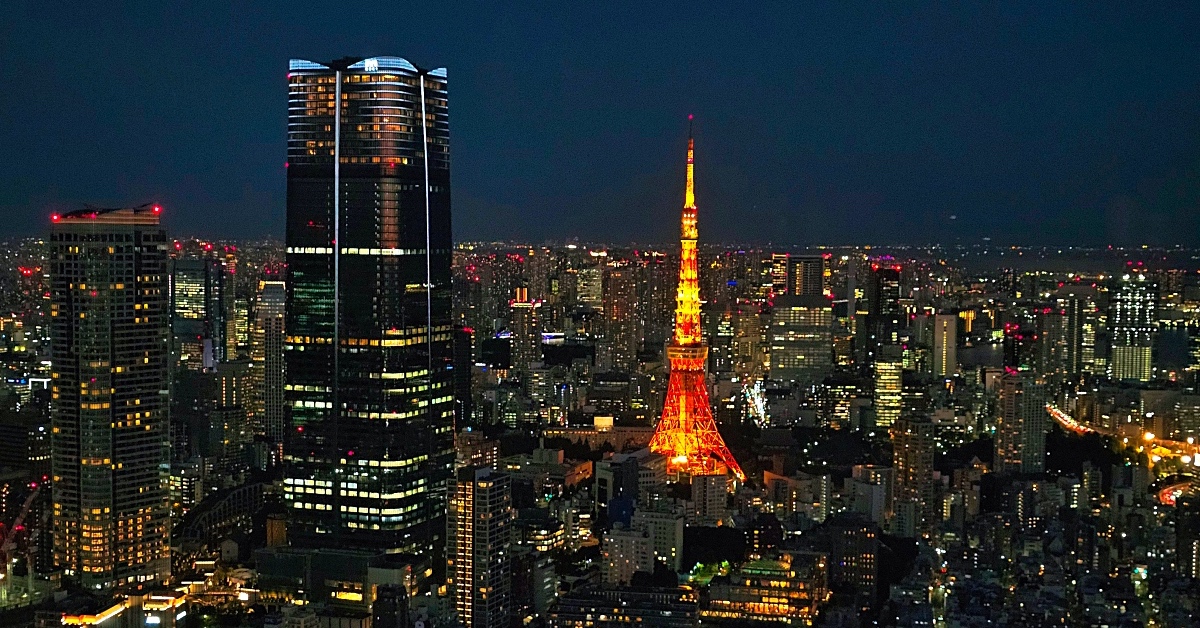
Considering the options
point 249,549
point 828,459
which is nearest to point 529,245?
point 828,459

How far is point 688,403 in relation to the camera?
16.3 meters

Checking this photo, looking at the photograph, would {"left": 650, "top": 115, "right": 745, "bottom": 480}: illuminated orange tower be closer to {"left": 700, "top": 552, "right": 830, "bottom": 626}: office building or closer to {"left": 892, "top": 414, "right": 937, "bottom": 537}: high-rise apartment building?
{"left": 892, "top": 414, "right": 937, "bottom": 537}: high-rise apartment building

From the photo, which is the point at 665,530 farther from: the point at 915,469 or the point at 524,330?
the point at 524,330

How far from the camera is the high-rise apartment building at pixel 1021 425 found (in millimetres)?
15625

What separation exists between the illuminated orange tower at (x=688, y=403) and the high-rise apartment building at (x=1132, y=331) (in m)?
4.09

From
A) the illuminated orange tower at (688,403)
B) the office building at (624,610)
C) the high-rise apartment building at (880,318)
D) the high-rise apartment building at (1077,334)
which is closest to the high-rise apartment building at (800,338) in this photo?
the high-rise apartment building at (880,318)

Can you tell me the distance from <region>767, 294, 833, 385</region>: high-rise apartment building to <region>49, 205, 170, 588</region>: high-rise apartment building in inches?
399

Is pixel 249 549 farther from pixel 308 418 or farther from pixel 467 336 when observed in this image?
pixel 467 336

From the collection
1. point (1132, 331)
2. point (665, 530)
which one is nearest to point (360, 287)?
point (665, 530)

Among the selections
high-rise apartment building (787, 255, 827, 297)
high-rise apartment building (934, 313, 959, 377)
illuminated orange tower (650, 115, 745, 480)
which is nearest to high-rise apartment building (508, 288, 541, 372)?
high-rise apartment building (787, 255, 827, 297)

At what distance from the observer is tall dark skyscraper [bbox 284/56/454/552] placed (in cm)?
1291

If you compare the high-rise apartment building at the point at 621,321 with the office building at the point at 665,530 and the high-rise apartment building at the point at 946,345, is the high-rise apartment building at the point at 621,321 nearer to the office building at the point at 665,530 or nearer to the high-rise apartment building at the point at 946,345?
the high-rise apartment building at the point at 946,345

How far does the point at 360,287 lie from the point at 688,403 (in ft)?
14.7

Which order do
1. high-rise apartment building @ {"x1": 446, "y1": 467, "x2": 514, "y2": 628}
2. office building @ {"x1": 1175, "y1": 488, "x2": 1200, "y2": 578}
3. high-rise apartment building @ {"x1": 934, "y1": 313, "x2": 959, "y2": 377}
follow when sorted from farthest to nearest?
high-rise apartment building @ {"x1": 934, "y1": 313, "x2": 959, "y2": 377} → office building @ {"x1": 1175, "y1": 488, "x2": 1200, "y2": 578} → high-rise apartment building @ {"x1": 446, "y1": 467, "x2": 514, "y2": 628}
